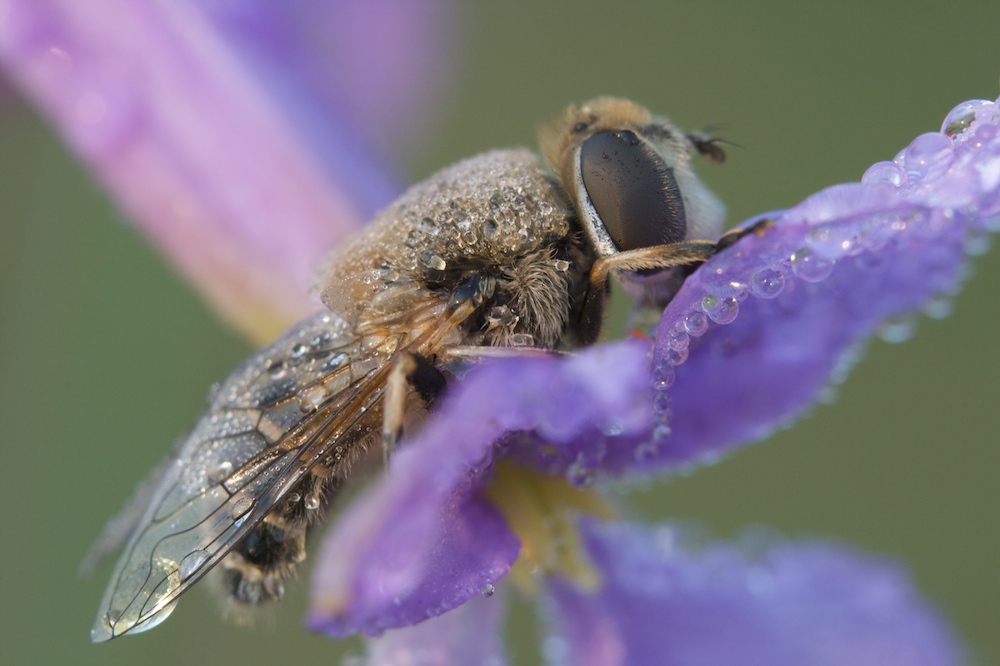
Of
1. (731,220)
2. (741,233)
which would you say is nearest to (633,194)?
(741,233)

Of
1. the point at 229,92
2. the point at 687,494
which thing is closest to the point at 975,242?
the point at 229,92

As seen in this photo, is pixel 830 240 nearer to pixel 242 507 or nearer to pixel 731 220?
pixel 242 507

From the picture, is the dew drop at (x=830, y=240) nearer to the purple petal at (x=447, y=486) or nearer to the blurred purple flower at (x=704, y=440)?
the blurred purple flower at (x=704, y=440)

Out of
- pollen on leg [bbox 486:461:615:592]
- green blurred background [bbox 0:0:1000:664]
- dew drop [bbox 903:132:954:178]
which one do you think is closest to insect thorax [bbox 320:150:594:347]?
→ pollen on leg [bbox 486:461:615:592]

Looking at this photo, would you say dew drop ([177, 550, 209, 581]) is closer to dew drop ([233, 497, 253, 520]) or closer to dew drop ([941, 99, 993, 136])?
dew drop ([233, 497, 253, 520])

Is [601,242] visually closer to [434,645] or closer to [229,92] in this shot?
[434,645]

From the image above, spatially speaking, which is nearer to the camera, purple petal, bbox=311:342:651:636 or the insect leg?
purple petal, bbox=311:342:651:636
